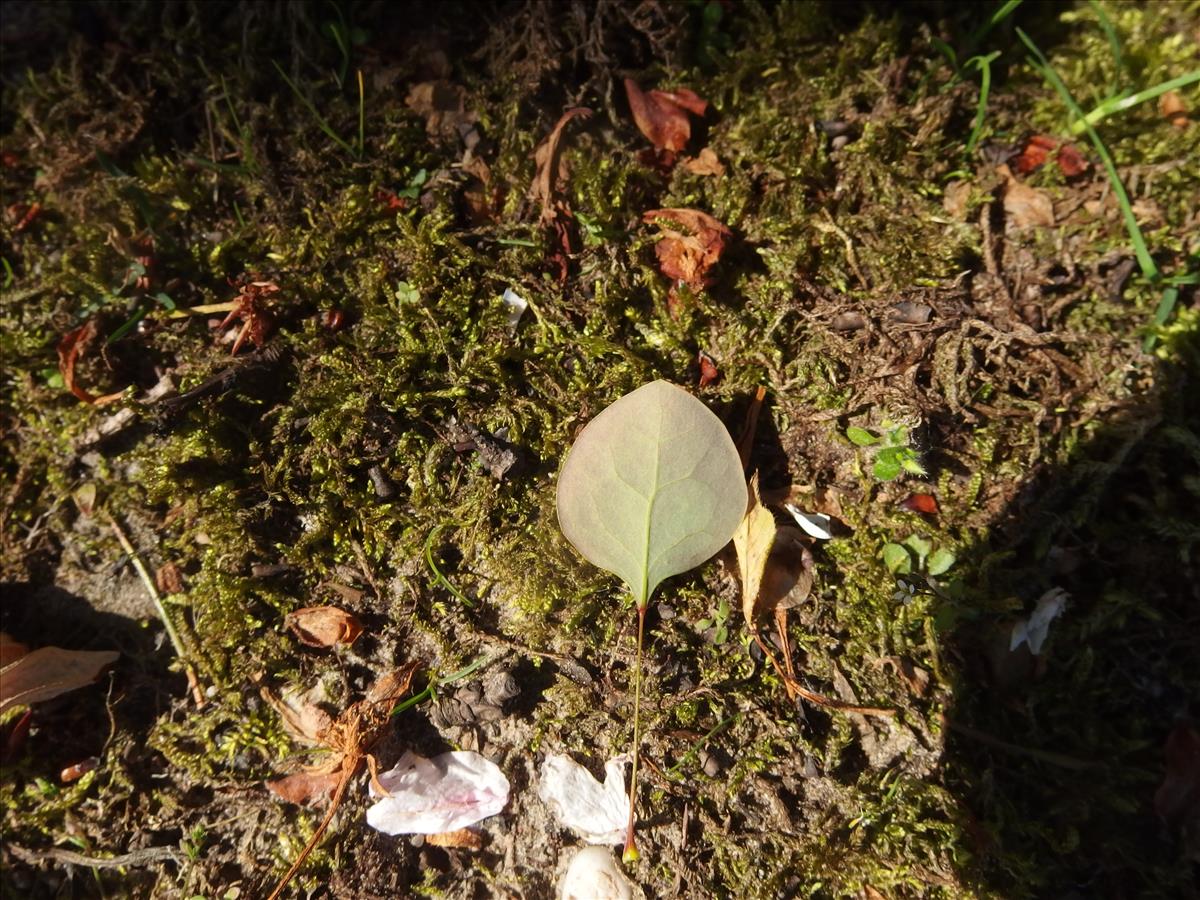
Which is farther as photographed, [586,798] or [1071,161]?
[1071,161]

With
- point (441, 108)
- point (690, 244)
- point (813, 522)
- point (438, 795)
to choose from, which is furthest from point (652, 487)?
point (441, 108)

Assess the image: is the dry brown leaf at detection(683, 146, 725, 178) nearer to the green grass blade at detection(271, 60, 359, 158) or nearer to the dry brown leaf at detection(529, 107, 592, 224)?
the dry brown leaf at detection(529, 107, 592, 224)

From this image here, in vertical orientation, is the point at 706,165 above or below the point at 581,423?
above

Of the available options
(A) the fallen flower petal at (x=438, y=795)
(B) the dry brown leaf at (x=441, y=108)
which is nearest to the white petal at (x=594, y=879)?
(A) the fallen flower petal at (x=438, y=795)

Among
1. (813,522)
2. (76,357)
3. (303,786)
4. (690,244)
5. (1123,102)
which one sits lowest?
(303,786)

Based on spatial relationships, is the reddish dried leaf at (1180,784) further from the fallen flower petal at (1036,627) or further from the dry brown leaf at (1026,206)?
the dry brown leaf at (1026,206)

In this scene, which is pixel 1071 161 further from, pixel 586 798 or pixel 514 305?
pixel 586 798
